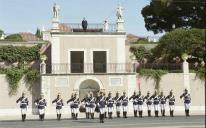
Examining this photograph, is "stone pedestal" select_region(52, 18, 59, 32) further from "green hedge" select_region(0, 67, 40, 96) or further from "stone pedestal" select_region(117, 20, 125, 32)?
"stone pedestal" select_region(117, 20, 125, 32)

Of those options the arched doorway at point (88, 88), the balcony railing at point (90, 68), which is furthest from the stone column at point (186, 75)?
the arched doorway at point (88, 88)

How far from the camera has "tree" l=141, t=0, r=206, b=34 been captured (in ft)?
165

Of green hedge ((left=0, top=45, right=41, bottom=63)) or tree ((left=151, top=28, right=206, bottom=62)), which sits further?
green hedge ((left=0, top=45, right=41, bottom=63))

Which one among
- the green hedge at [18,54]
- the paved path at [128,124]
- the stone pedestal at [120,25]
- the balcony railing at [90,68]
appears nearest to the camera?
the paved path at [128,124]

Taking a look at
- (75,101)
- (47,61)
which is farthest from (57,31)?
(75,101)

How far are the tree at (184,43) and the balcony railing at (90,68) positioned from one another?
11.8 ft

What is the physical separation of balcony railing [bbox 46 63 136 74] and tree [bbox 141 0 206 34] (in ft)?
34.2

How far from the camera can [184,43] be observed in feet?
142

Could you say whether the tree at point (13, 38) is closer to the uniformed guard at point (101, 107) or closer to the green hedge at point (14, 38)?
the green hedge at point (14, 38)

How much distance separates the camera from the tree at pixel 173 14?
50.2m

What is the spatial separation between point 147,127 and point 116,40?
21.0 metres

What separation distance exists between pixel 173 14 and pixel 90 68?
13.8 metres

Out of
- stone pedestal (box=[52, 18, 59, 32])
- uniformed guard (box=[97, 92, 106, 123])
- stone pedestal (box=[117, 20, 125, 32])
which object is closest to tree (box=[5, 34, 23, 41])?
stone pedestal (box=[52, 18, 59, 32])

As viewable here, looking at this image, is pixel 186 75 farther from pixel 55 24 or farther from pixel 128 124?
pixel 128 124
